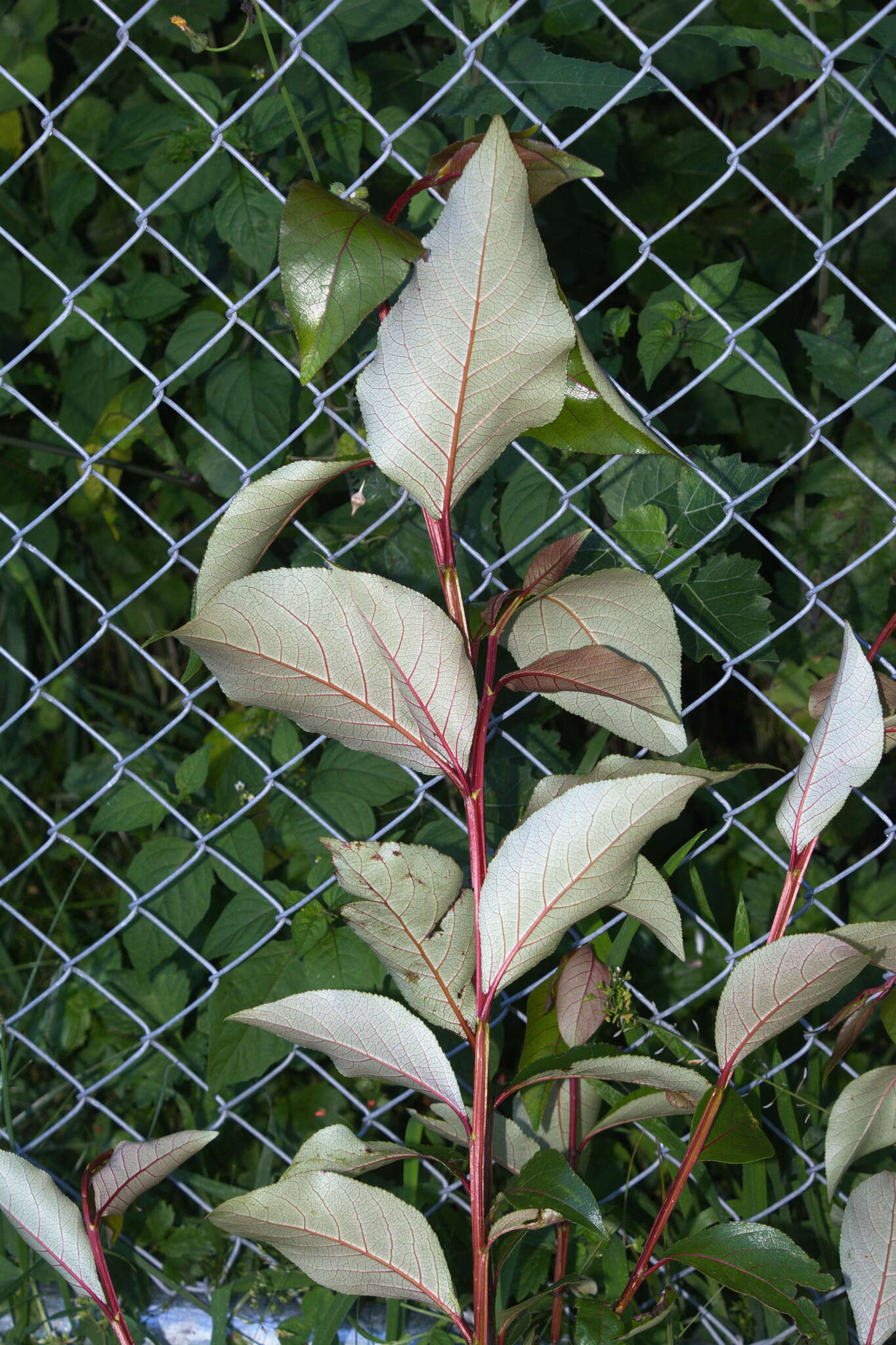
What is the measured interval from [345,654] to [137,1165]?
18.3 inches

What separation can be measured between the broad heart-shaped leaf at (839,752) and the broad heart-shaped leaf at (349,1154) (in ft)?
1.16

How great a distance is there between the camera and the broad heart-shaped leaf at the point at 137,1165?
876 millimetres

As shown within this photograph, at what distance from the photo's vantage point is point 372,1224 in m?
0.82

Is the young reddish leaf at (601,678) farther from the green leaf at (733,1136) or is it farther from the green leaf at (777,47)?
the green leaf at (777,47)

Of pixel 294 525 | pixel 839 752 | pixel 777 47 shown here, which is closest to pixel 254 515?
pixel 294 525

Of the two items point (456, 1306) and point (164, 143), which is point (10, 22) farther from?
point (456, 1306)

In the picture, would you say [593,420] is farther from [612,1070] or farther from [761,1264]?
[761,1264]

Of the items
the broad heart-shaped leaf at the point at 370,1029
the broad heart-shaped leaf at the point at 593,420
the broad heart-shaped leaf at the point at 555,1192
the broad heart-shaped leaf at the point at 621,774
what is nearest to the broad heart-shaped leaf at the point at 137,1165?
the broad heart-shaped leaf at the point at 370,1029

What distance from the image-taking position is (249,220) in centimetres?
117

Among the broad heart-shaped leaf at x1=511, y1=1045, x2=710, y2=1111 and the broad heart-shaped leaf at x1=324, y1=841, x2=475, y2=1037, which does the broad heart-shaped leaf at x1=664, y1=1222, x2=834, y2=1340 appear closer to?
the broad heart-shaped leaf at x1=511, y1=1045, x2=710, y2=1111

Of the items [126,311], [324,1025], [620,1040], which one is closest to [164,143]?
[126,311]

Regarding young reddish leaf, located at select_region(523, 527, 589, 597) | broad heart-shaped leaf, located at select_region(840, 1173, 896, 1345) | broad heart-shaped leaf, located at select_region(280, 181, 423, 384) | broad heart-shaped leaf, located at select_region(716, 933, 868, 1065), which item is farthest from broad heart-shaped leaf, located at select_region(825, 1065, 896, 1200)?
broad heart-shaped leaf, located at select_region(280, 181, 423, 384)

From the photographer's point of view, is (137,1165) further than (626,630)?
Yes

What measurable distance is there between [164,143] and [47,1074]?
1237 mm
